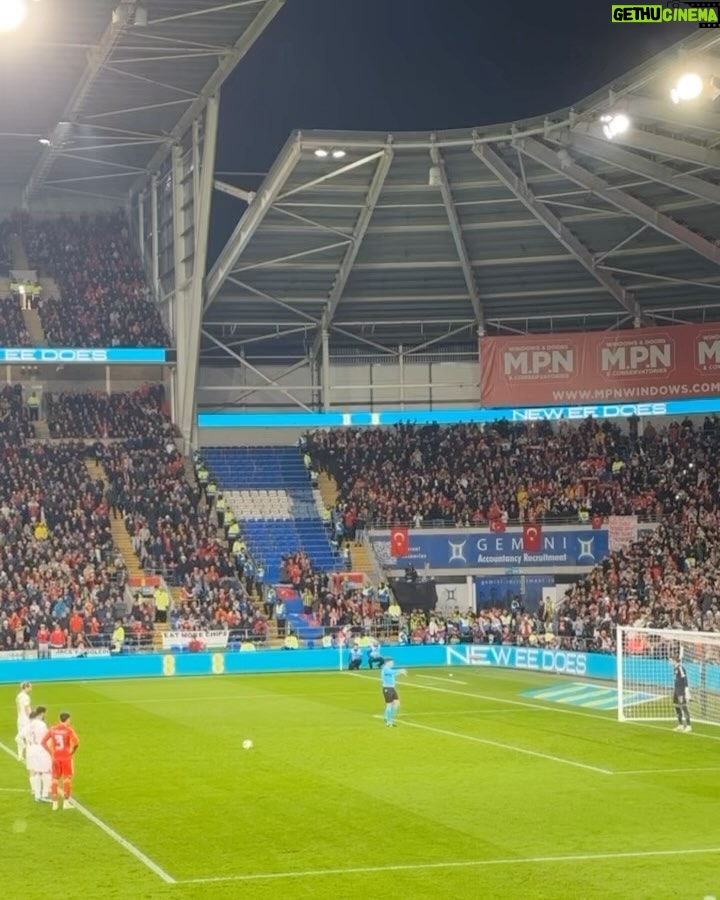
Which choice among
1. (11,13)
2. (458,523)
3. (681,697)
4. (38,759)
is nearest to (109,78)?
(11,13)

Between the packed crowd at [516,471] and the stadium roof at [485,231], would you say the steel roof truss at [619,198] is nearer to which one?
the stadium roof at [485,231]

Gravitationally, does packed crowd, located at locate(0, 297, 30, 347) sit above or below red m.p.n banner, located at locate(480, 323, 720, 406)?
above

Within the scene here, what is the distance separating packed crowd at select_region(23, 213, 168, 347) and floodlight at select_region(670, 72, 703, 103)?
1217 inches

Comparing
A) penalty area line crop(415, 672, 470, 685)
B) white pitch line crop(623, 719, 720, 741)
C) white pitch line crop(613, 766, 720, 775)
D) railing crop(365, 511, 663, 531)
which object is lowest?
white pitch line crop(613, 766, 720, 775)

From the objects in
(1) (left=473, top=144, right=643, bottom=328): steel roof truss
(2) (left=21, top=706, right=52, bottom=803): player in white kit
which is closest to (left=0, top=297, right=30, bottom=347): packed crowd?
(1) (left=473, top=144, right=643, bottom=328): steel roof truss

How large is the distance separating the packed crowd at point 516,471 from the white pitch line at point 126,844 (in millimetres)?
37550

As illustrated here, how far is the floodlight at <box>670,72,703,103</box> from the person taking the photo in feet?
117

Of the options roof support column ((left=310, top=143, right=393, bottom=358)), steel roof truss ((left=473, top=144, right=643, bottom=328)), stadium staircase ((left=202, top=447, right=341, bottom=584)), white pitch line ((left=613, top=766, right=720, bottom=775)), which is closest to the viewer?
white pitch line ((left=613, top=766, right=720, bottom=775))

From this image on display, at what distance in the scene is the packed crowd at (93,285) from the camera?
204ft

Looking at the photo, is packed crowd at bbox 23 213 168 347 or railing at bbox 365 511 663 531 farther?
packed crowd at bbox 23 213 168 347

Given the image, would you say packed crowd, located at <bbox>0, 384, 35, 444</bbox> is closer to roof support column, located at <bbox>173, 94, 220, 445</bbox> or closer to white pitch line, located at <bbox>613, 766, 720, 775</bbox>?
roof support column, located at <bbox>173, 94, 220, 445</bbox>

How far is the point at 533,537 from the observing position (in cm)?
5912

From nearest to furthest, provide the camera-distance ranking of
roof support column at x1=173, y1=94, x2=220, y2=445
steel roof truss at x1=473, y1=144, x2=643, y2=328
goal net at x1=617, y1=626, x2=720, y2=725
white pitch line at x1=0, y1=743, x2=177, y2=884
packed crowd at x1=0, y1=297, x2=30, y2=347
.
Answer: white pitch line at x1=0, y1=743, x2=177, y2=884
goal net at x1=617, y1=626, x2=720, y2=725
steel roof truss at x1=473, y1=144, x2=643, y2=328
roof support column at x1=173, y1=94, x2=220, y2=445
packed crowd at x1=0, y1=297, x2=30, y2=347

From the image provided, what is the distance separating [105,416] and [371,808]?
42167 mm
